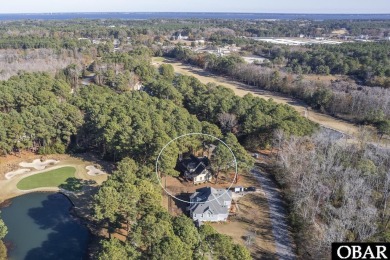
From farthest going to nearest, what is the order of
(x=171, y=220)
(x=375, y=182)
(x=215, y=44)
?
1. (x=215, y=44)
2. (x=375, y=182)
3. (x=171, y=220)

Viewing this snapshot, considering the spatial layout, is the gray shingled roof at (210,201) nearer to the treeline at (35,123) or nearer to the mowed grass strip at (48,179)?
the mowed grass strip at (48,179)

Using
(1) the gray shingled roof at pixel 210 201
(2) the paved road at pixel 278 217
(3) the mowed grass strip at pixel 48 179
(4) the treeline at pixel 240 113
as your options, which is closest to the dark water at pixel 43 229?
(3) the mowed grass strip at pixel 48 179

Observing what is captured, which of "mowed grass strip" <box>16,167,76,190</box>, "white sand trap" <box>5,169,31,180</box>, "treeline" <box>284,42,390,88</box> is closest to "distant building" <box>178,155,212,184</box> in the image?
"mowed grass strip" <box>16,167,76,190</box>

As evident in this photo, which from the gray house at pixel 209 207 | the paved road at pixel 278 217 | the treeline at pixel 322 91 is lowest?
the paved road at pixel 278 217

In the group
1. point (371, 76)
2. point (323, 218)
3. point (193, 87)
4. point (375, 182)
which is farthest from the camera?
point (371, 76)

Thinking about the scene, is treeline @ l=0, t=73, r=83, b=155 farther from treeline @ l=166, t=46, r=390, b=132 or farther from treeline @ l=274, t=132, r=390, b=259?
treeline @ l=166, t=46, r=390, b=132

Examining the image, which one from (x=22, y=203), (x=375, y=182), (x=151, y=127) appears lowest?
(x=22, y=203)

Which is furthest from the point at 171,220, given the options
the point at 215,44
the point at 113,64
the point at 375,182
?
the point at 215,44

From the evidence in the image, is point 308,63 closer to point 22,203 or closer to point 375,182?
point 375,182
